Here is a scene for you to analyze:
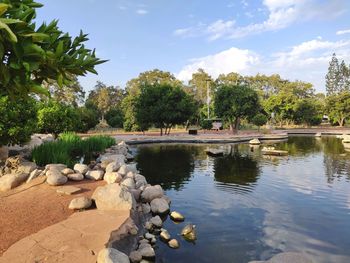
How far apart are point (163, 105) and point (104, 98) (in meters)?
29.7

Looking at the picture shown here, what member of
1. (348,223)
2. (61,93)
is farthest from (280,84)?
(348,223)

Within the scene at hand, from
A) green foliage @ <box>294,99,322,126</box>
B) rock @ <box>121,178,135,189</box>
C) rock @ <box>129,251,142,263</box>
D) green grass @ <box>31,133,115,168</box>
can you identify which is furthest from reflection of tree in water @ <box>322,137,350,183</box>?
green foliage @ <box>294,99,322,126</box>

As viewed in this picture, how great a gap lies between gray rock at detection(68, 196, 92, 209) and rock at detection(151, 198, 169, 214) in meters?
2.22

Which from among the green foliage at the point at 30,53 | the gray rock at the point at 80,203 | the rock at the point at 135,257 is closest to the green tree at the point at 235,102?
the gray rock at the point at 80,203

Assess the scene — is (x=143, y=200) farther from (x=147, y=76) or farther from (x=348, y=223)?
(x=147, y=76)

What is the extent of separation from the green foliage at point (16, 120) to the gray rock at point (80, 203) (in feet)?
15.5

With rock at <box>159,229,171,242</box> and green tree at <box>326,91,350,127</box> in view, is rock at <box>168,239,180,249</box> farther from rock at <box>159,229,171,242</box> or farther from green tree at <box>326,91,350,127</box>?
green tree at <box>326,91,350,127</box>

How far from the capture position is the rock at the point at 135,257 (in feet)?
22.3

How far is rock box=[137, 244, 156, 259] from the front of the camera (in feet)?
23.2

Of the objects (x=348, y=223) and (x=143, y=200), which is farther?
(x=143, y=200)

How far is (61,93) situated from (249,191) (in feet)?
143

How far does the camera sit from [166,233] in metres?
8.32

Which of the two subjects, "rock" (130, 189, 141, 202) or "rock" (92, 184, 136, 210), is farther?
"rock" (130, 189, 141, 202)

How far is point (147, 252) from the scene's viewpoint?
281 inches
